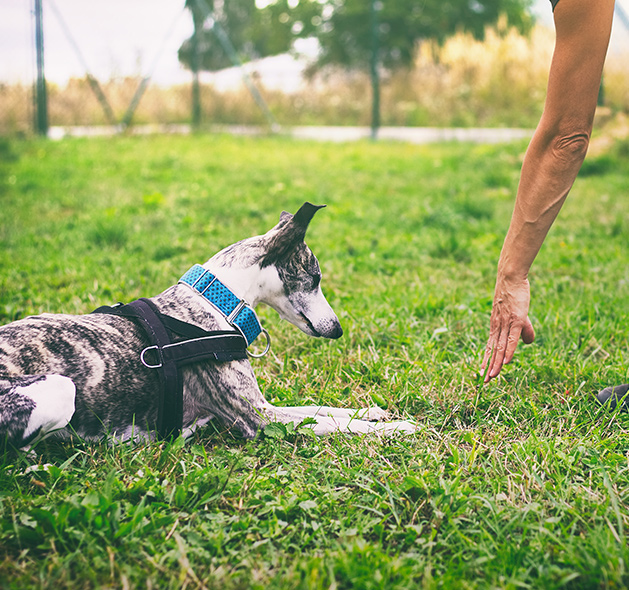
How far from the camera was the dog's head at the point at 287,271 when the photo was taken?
7.82ft

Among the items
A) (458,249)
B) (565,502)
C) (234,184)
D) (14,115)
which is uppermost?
(14,115)

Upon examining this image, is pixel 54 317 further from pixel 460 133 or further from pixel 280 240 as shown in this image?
pixel 460 133

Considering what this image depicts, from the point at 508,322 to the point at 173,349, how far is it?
52.6 inches

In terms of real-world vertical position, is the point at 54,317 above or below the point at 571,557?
above

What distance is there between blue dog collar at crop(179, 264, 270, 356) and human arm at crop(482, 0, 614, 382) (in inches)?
40.1

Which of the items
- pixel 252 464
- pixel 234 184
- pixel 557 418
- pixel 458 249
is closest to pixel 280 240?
pixel 252 464

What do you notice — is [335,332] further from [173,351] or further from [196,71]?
[196,71]

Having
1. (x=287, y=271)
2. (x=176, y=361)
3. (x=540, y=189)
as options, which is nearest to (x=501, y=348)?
(x=540, y=189)

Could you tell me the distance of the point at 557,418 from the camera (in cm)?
245

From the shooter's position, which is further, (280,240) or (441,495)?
(280,240)

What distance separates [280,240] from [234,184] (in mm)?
5250

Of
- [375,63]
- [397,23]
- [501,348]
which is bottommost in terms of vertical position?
[501,348]

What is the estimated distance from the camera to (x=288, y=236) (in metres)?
2.37

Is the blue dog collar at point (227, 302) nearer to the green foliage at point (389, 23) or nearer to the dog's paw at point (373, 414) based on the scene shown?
the dog's paw at point (373, 414)
